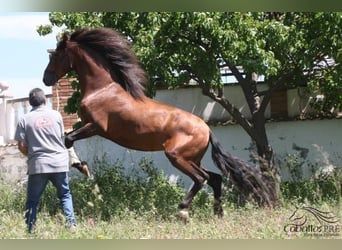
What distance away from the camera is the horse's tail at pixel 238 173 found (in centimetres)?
679

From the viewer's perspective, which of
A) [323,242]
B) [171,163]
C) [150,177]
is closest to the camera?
[323,242]

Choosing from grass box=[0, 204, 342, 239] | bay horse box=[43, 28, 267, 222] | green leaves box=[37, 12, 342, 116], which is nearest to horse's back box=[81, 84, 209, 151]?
bay horse box=[43, 28, 267, 222]

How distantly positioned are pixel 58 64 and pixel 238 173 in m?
2.06

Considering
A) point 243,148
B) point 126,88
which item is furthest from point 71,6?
point 243,148

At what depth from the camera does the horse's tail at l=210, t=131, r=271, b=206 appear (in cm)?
679

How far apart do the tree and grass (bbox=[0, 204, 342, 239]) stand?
36 cm

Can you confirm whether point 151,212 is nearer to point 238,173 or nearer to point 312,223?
point 238,173

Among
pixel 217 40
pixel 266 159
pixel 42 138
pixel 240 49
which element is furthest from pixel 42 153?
pixel 266 159

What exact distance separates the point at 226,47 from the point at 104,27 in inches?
48.9

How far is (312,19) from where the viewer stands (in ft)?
23.3

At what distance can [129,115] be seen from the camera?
6688 millimetres

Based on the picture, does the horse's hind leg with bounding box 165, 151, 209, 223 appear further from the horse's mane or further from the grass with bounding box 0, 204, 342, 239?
the horse's mane

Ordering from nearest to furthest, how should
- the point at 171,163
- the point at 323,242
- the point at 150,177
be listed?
the point at 323,242
the point at 171,163
the point at 150,177

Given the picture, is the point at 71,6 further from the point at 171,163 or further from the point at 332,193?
the point at 332,193
